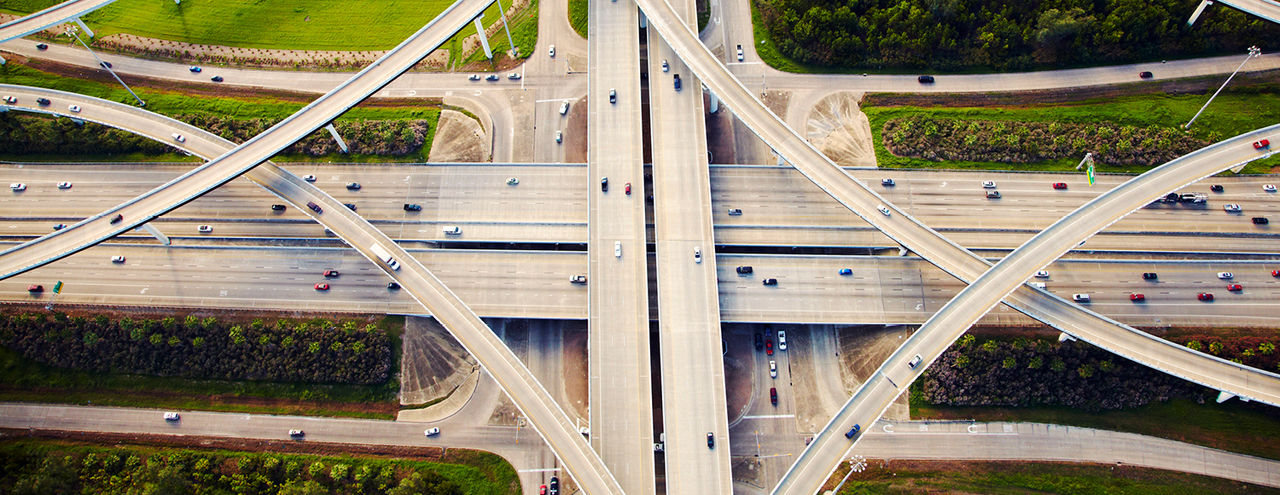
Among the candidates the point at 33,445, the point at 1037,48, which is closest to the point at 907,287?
the point at 1037,48

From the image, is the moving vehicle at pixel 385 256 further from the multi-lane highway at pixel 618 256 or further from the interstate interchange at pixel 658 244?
the multi-lane highway at pixel 618 256

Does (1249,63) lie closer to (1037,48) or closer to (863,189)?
(1037,48)

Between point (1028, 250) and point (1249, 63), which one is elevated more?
point (1249, 63)

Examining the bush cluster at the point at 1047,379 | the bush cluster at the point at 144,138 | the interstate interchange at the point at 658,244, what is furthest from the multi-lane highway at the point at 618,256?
the bush cluster at the point at 1047,379

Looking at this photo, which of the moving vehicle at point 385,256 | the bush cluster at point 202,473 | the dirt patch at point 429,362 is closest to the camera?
the bush cluster at point 202,473

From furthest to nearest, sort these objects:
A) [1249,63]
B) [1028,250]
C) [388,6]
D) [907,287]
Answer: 1. [388,6]
2. [1249,63]
3. [907,287]
4. [1028,250]

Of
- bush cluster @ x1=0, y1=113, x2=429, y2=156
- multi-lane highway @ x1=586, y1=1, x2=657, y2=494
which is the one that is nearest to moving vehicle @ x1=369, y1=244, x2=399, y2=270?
bush cluster @ x1=0, y1=113, x2=429, y2=156

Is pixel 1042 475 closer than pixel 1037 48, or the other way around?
pixel 1042 475
